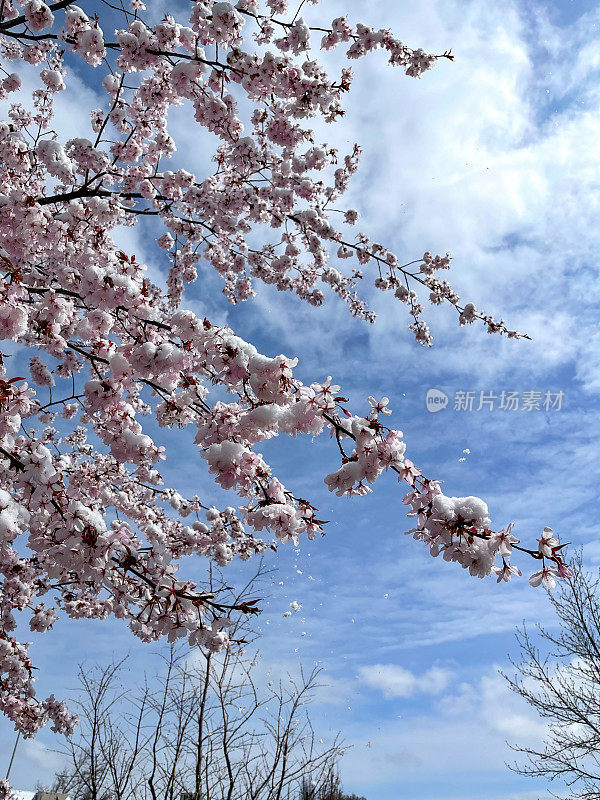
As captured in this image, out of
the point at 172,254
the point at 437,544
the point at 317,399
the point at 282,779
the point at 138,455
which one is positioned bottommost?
the point at 282,779

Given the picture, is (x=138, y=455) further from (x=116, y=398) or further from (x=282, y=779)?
(x=282, y=779)

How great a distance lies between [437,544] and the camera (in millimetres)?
2574

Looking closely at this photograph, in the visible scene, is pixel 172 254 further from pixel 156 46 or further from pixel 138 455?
pixel 138 455

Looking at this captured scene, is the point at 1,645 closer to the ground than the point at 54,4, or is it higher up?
closer to the ground

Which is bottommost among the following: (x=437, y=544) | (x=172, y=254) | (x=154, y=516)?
(x=437, y=544)

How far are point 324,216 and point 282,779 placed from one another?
8250mm

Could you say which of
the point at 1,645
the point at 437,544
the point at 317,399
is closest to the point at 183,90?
the point at 317,399

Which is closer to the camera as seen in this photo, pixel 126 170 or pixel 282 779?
pixel 126 170

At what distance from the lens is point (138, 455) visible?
4.05 meters

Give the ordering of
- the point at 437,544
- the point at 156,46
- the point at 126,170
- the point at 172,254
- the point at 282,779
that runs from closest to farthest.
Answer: the point at 437,544, the point at 156,46, the point at 126,170, the point at 282,779, the point at 172,254

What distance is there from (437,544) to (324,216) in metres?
6.31

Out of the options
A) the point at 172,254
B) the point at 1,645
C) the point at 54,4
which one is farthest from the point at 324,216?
the point at 1,645

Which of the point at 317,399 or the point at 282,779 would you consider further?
the point at 282,779

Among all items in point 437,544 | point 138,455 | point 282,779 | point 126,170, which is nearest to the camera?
point 437,544
